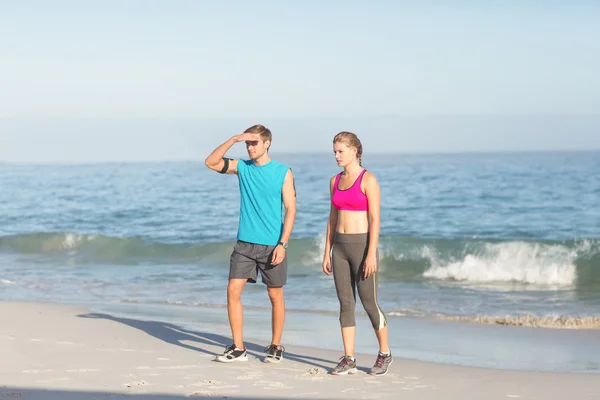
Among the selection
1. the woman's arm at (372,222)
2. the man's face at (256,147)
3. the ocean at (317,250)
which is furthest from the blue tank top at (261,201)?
the ocean at (317,250)

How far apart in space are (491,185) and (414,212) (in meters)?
11.8

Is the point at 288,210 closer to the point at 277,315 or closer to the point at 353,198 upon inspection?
the point at 353,198

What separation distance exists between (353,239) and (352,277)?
0.30 meters

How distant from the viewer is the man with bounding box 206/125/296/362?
21.9ft

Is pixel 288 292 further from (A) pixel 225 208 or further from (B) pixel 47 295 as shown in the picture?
(A) pixel 225 208

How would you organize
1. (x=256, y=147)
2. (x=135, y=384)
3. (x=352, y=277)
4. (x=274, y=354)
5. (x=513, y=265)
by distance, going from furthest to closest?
1. (x=513, y=265)
2. (x=274, y=354)
3. (x=256, y=147)
4. (x=352, y=277)
5. (x=135, y=384)

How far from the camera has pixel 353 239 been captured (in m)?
6.28

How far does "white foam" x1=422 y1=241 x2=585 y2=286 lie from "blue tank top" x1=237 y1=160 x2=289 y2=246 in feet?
27.9

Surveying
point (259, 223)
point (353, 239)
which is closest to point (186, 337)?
point (259, 223)

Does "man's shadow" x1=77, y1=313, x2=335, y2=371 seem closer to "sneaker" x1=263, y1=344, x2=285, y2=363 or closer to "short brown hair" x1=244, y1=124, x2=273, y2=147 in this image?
"sneaker" x1=263, y1=344, x2=285, y2=363

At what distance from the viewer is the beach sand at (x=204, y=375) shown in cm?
577

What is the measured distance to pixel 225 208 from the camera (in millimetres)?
29156

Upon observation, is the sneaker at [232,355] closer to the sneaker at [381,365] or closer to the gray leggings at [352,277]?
the gray leggings at [352,277]

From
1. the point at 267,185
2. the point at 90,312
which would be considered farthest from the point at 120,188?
the point at 267,185
